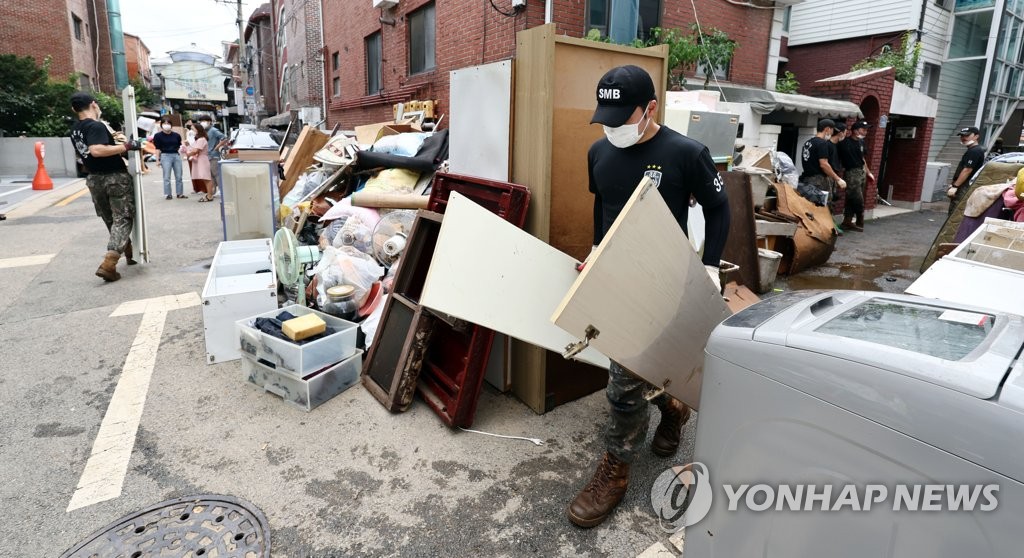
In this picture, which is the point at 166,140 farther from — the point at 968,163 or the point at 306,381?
the point at 968,163

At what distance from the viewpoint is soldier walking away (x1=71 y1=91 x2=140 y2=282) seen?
5652 millimetres

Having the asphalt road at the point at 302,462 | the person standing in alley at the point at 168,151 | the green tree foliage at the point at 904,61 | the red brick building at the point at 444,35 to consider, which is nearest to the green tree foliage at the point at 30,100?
the person standing in alley at the point at 168,151

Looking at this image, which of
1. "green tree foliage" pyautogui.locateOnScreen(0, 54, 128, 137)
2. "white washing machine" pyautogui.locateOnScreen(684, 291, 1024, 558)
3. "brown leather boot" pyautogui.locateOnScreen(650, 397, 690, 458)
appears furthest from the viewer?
"green tree foliage" pyautogui.locateOnScreen(0, 54, 128, 137)

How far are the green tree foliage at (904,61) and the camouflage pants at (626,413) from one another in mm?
13748

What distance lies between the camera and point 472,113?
143 inches

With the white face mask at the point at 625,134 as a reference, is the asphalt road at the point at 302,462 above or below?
below

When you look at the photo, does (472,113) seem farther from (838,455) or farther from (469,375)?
(838,455)

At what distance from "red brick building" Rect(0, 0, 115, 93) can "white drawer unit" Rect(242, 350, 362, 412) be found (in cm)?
2454

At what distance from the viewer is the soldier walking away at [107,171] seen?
5652mm

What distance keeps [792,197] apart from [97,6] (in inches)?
1455

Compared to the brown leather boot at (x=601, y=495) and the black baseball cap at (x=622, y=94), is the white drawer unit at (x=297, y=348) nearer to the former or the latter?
the brown leather boot at (x=601, y=495)

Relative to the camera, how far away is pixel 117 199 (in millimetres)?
5938

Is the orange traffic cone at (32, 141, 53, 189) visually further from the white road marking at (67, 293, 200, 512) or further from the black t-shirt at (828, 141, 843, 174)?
the black t-shirt at (828, 141, 843, 174)

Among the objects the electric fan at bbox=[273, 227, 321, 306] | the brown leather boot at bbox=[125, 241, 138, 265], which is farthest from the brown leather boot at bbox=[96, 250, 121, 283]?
the electric fan at bbox=[273, 227, 321, 306]
